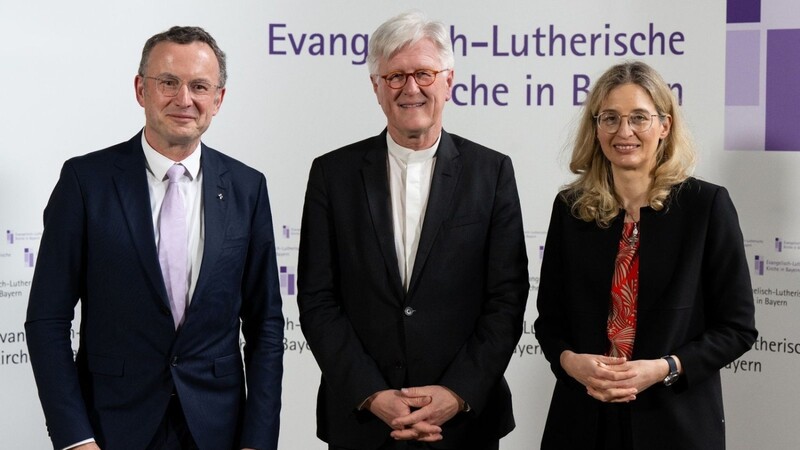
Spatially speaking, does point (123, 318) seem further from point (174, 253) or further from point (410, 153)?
point (410, 153)

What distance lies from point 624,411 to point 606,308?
1.02 feet

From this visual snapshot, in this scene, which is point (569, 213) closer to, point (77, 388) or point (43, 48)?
point (77, 388)

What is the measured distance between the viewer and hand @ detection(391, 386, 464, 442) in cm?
272

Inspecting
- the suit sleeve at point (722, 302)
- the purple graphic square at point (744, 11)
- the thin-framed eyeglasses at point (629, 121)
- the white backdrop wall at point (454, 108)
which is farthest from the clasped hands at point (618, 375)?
the purple graphic square at point (744, 11)

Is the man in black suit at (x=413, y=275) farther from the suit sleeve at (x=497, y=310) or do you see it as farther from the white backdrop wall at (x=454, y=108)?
the white backdrop wall at (x=454, y=108)

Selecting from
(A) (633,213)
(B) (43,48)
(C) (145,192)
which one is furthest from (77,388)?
(B) (43,48)

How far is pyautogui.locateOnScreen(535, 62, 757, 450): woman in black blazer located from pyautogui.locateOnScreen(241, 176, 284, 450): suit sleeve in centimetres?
85

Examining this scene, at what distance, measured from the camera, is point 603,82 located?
295 centimetres

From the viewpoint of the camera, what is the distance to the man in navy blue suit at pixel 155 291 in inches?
103

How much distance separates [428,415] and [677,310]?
79 centimetres

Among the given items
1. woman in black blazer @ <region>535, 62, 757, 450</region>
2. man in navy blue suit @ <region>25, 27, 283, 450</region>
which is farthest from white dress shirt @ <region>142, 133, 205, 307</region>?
woman in black blazer @ <region>535, 62, 757, 450</region>

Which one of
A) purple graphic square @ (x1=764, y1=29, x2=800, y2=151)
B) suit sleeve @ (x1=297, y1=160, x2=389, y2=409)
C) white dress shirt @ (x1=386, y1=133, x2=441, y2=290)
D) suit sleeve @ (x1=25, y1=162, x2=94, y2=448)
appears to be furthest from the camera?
purple graphic square @ (x1=764, y1=29, x2=800, y2=151)

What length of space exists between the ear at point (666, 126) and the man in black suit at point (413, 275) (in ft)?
Result: 1.63

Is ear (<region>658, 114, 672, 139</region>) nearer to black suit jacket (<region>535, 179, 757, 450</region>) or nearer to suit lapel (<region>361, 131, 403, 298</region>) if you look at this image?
black suit jacket (<region>535, 179, 757, 450</region>)
